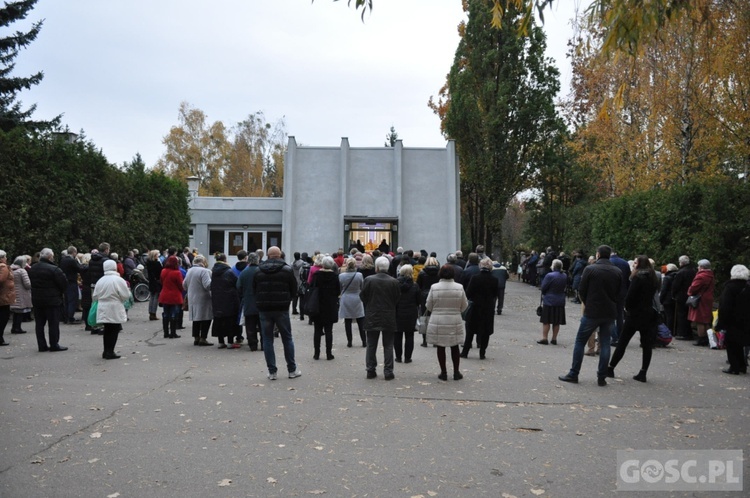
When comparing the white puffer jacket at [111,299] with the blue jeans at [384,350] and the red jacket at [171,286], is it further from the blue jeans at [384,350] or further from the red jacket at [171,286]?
the blue jeans at [384,350]

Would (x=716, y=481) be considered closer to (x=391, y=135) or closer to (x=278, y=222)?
(x=278, y=222)

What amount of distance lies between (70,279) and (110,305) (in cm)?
505

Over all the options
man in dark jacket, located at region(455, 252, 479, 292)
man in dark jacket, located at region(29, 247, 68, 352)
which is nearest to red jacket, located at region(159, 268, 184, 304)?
man in dark jacket, located at region(29, 247, 68, 352)

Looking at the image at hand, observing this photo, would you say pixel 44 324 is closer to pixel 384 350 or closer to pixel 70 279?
pixel 70 279

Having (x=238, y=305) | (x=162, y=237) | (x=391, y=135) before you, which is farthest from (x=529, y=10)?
(x=391, y=135)

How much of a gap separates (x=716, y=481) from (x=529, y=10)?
5008 millimetres

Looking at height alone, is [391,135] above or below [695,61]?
above

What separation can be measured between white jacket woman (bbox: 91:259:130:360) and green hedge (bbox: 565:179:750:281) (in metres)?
13.4

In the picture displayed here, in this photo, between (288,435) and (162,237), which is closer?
(288,435)

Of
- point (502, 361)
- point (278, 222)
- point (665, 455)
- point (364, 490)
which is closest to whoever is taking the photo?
point (364, 490)

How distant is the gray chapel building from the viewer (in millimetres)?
34250

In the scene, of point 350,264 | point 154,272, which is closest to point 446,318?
point 350,264

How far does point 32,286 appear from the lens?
39.7ft

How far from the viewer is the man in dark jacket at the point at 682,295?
47.6ft
